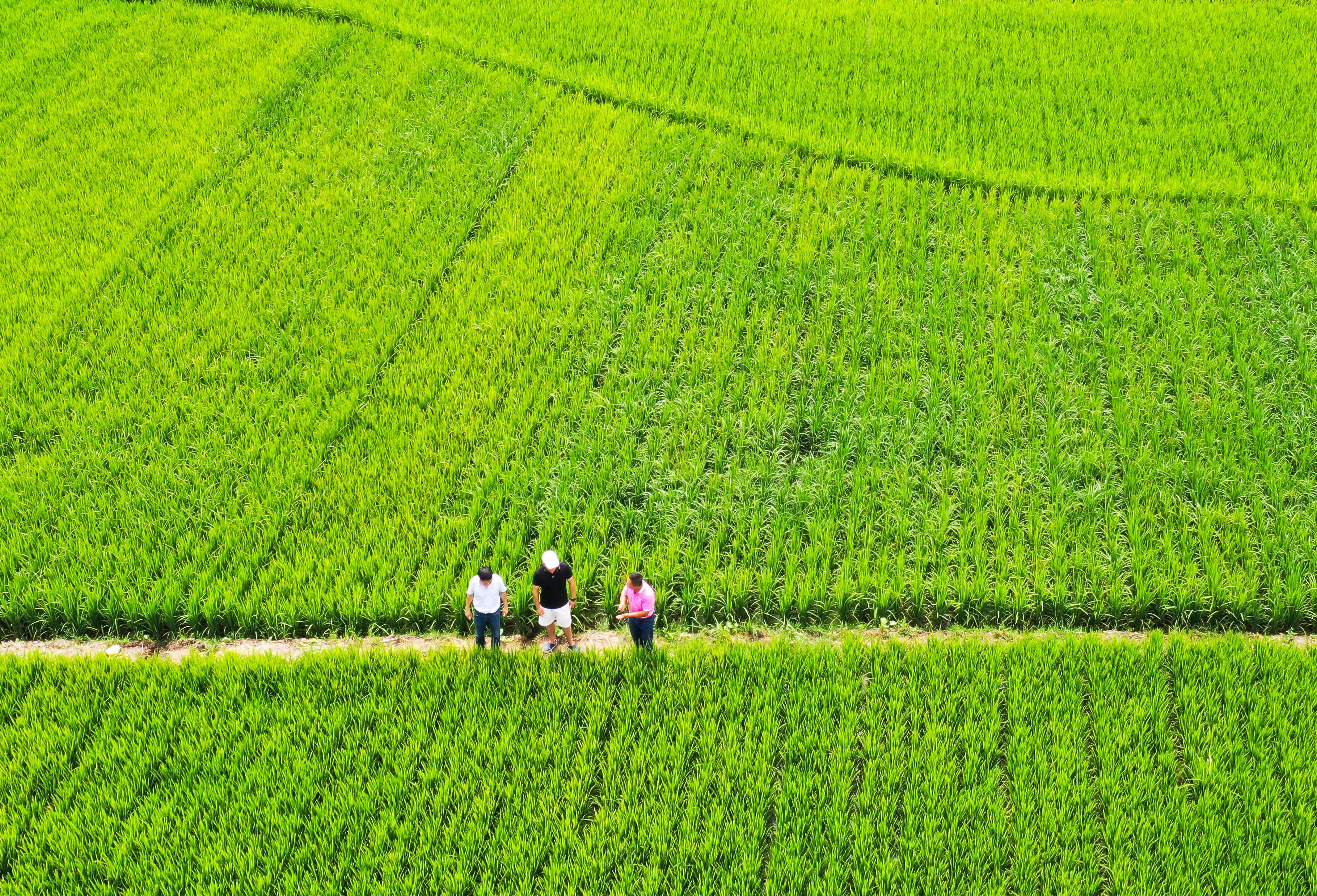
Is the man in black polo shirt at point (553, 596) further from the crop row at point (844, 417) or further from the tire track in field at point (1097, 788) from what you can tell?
the tire track in field at point (1097, 788)

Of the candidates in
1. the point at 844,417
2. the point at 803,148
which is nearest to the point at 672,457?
the point at 844,417

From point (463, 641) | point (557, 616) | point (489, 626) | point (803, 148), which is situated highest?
point (803, 148)

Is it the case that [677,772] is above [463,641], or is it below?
above

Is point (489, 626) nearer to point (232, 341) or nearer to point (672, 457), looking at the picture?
point (672, 457)

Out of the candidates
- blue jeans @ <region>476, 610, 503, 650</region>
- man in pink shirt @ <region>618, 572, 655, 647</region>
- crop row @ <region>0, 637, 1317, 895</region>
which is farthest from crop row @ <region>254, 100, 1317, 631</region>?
crop row @ <region>0, 637, 1317, 895</region>

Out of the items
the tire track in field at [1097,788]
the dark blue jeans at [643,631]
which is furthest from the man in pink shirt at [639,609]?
the tire track in field at [1097,788]

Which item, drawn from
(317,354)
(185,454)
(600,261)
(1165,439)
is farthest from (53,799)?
(1165,439)
